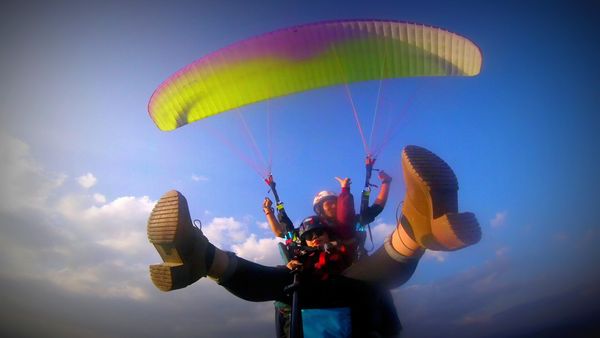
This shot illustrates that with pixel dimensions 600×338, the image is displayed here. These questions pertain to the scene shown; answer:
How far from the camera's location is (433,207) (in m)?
2.31

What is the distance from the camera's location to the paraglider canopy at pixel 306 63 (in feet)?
16.1

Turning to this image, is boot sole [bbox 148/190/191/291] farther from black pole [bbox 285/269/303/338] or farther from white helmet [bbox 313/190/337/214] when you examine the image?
white helmet [bbox 313/190/337/214]

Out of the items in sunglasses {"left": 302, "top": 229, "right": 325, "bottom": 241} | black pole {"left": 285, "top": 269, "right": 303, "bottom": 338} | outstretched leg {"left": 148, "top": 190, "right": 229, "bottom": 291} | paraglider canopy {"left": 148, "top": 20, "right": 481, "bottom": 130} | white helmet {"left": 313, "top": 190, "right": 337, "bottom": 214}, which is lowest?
black pole {"left": 285, "top": 269, "right": 303, "bottom": 338}

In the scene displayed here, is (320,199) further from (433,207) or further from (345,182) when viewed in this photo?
(433,207)

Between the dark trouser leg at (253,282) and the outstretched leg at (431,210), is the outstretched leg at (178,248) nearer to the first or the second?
the dark trouser leg at (253,282)

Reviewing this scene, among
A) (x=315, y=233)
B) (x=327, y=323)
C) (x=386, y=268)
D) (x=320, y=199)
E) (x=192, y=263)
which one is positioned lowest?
(x=327, y=323)

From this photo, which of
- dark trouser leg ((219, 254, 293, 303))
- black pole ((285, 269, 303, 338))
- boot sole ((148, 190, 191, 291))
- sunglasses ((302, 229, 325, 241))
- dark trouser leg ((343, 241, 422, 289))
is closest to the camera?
black pole ((285, 269, 303, 338))

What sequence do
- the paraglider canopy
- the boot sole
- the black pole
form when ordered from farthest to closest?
the paraglider canopy
the boot sole
the black pole

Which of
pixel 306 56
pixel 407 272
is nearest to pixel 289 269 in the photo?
pixel 407 272

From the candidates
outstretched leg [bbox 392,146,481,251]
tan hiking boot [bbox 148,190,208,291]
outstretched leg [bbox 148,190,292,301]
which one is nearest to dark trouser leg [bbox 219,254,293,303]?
outstretched leg [bbox 148,190,292,301]

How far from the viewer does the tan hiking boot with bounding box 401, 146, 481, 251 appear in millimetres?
2156

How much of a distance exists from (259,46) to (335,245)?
3645 mm

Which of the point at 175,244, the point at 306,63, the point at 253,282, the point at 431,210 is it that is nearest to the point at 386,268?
the point at 431,210

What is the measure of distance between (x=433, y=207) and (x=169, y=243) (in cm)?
215
